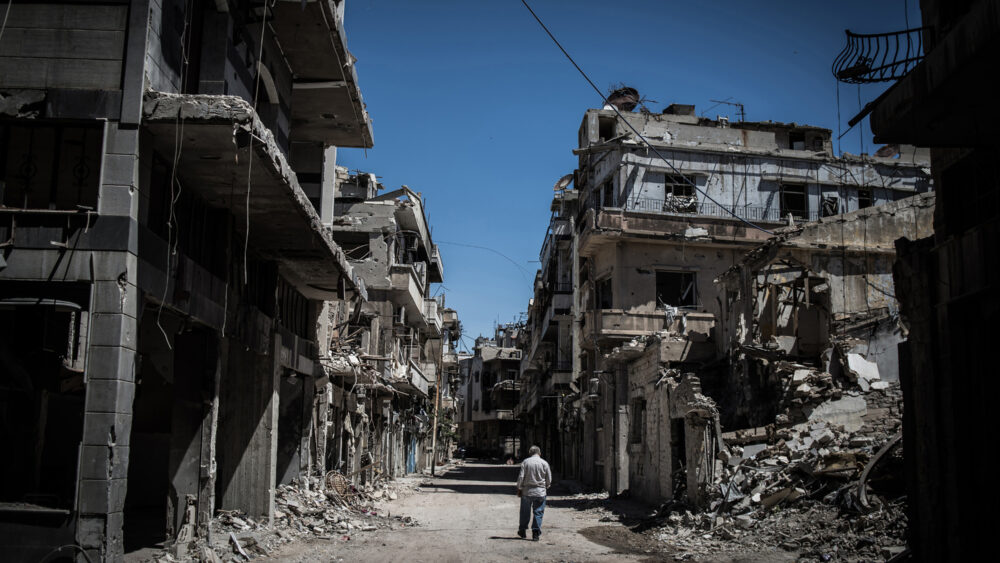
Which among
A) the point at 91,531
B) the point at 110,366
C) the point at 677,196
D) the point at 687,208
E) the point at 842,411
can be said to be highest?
the point at 677,196

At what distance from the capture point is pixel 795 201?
35250 mm

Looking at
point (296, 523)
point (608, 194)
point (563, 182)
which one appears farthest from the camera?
point (563, 182)

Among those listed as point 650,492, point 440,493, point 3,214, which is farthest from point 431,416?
point 3,214

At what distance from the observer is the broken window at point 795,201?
3491 centimetres

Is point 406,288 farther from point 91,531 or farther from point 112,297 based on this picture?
point 91,531

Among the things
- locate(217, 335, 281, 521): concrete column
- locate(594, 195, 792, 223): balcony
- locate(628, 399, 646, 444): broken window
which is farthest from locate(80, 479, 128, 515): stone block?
locate(594, 195, 792, 223): balcony

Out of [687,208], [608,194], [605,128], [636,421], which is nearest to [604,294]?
[608,194]

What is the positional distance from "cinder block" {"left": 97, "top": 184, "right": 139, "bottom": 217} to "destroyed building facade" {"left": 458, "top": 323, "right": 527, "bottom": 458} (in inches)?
2745

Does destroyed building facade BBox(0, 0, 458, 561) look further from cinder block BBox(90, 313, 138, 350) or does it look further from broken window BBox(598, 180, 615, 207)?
broken window BBox(598, 180, 615, 207)

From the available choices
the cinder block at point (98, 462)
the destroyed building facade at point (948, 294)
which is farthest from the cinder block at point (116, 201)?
the destroyed building facade at point (948, 294)

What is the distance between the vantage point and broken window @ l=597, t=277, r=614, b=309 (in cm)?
3388

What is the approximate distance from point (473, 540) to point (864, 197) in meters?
28.3

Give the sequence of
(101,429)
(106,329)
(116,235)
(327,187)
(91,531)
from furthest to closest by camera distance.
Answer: (327,187)
(116,235)
(106,329)
(101,429)
(91,531)

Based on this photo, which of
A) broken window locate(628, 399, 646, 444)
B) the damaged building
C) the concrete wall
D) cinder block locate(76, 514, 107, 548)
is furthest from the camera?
the damaged building
